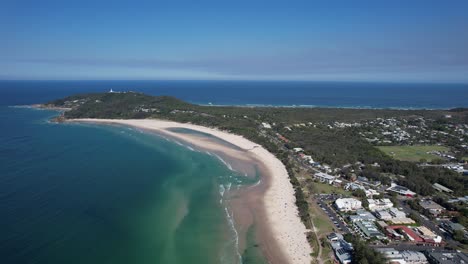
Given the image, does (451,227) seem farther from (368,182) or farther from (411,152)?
(411,152)

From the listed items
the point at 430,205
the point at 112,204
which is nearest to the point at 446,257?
the point at 430,205

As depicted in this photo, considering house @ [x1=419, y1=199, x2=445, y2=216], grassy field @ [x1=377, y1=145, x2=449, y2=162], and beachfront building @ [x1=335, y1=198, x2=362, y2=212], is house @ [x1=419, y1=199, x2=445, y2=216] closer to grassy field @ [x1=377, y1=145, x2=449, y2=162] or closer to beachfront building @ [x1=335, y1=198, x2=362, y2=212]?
beachfront building @ [x1=335, y1=198, x2=362, y2=212]

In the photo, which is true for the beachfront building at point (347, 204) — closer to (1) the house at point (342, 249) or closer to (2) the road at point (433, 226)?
(2) the road at point (433, 226)

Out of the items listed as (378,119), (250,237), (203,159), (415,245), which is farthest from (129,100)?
(415,245)

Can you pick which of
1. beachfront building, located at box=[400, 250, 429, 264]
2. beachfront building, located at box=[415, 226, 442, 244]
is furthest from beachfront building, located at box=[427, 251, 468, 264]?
beachfront building, located at box=[415, 226, 442, 244]

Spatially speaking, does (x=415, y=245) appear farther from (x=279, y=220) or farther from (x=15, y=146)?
(x=15, y=146)

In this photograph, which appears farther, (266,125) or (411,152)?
(266,125)
